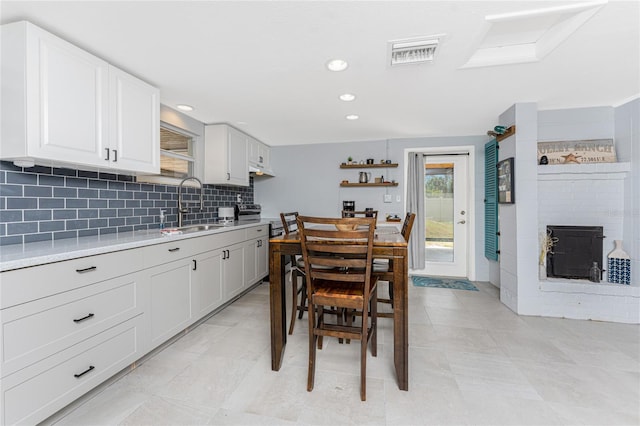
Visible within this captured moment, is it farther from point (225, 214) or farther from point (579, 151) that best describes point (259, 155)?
point (579, 151)

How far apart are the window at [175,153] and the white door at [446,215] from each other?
3.63 metres

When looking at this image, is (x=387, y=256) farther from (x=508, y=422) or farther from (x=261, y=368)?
(x=261, y=368)

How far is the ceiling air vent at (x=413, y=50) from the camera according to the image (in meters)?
1.75

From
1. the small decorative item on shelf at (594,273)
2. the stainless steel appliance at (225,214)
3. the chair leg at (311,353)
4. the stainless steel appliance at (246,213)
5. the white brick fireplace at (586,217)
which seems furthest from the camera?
the stainless steel appliance at (246,213)

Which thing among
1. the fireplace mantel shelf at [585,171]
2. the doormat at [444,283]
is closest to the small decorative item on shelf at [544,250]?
the fireplace mantel shelf at [585,171]

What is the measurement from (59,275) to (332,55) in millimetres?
2120

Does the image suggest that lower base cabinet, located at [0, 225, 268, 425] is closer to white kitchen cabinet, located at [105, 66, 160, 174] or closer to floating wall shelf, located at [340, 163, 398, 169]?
white kitchen cabinet, located at [105, 66, 160, 174]

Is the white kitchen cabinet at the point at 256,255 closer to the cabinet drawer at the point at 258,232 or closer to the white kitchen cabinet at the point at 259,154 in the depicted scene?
the cabinet drawer at the point at 258,232

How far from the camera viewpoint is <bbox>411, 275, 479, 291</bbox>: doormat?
383cm

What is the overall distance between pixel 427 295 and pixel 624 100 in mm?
3014

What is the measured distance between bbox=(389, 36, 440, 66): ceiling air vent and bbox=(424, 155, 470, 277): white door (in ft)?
9.16

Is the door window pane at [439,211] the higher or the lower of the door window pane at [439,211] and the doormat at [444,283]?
the higher

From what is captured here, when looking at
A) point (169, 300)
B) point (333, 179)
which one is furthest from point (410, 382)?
point (333, 179)

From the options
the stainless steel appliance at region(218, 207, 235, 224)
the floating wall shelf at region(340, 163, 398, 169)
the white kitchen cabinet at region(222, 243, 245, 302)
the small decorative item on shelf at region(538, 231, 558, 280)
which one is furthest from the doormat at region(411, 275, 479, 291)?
the stainless steel appliance at region(218, 207, 235, 224)
